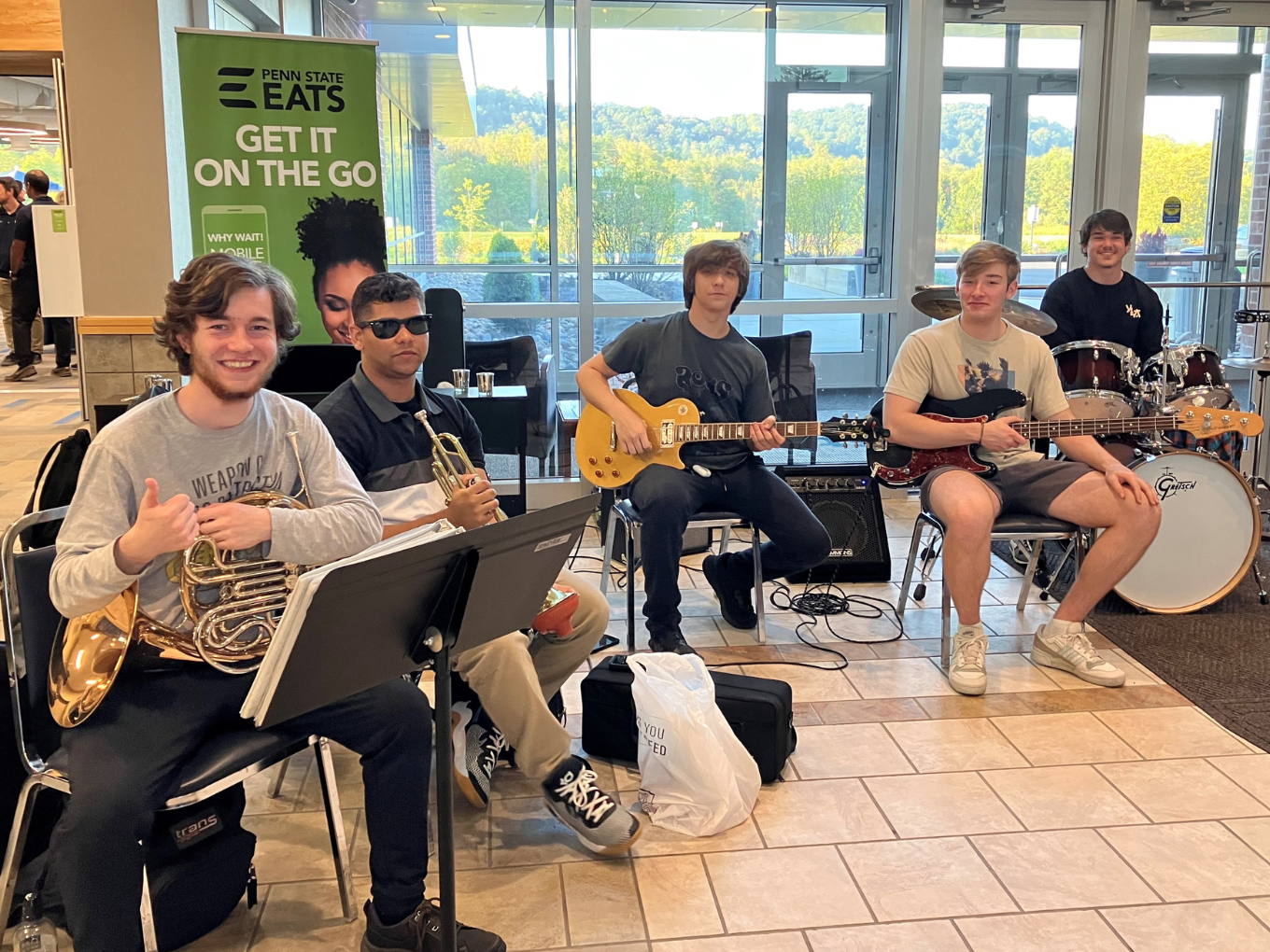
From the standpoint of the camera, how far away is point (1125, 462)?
3779 mm

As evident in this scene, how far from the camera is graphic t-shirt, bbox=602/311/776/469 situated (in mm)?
3535

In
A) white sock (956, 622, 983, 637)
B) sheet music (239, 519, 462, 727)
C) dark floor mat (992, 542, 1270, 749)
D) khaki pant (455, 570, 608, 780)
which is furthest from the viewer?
white sock (956, 622, 983, 637)

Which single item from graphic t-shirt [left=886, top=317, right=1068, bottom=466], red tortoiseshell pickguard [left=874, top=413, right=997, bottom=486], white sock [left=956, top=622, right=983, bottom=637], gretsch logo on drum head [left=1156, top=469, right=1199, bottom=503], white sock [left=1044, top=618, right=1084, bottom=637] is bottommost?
white sock [left=1044, top=618, right=1084, bottom=637]

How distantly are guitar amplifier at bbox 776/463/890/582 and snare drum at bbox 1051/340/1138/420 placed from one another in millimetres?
→ 764

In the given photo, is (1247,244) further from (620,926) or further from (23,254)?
(23,254)

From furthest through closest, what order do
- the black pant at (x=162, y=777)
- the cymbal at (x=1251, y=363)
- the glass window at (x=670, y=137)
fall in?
the glass window at (x=670, y=137) < the cymbal at (x=1251, y=363) < the black pant at (x=162, y=777)

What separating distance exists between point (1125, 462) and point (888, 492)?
5.80 ft

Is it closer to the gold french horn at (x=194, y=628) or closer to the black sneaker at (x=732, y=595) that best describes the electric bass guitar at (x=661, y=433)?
the black sneaker at (x=732, y=595)

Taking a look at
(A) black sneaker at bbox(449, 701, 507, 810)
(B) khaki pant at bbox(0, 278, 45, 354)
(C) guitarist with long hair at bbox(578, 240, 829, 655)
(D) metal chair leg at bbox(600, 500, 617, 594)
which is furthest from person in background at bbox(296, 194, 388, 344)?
(B) khaki pant at bbox(0, 278, 45, 354)

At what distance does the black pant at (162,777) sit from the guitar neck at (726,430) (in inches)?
64.5

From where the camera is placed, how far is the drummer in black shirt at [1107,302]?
4.16m

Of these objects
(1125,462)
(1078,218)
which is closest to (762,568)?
(1125,462)

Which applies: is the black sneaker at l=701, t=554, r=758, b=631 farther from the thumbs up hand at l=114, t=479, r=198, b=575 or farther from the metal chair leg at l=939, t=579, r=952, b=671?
the thumbs up hand at l=114, t=479, r=198, b=575

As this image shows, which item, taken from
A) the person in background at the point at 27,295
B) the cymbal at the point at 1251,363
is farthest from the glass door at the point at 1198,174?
the person in background at the point at 27,295
